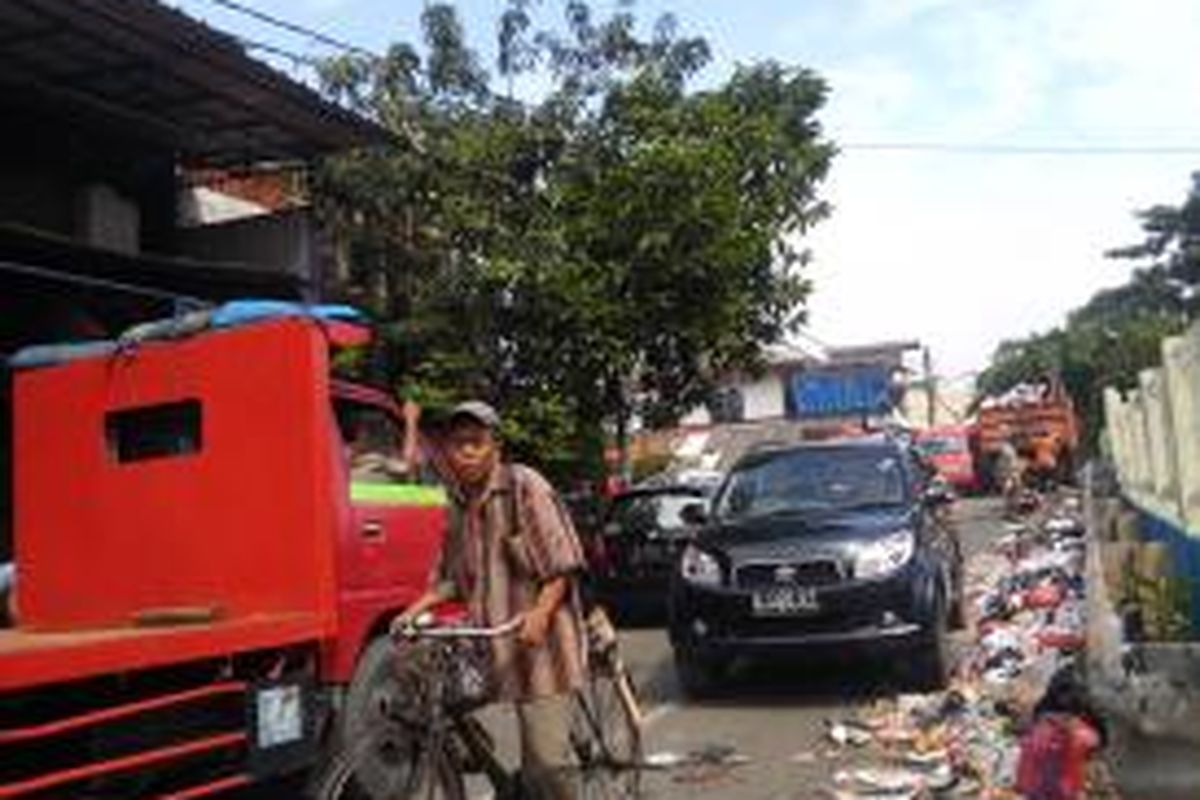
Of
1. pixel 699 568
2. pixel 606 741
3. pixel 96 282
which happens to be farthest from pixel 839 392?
pixel 606 741

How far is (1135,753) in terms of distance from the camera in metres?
7.89

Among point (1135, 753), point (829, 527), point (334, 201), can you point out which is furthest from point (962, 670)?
point (334, 201)

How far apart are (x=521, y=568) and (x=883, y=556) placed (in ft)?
19.7

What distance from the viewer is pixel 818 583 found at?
485 inches

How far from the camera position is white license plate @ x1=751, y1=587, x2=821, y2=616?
40.4 ft

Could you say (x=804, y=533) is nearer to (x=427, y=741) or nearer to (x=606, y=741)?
(x=606, y=741)

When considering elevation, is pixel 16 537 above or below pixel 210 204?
below

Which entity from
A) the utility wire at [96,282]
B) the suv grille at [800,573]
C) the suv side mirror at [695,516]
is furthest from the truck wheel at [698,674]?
the utility wire at [96,282]

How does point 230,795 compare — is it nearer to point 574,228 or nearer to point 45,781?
point 45,781

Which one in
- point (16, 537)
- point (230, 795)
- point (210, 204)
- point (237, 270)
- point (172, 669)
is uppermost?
point (210, 204)

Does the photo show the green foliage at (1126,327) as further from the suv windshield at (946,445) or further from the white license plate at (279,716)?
the white license plate at (279,716)

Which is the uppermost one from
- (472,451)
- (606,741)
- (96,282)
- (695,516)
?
(96,282)

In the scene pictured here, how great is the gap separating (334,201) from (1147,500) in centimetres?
976

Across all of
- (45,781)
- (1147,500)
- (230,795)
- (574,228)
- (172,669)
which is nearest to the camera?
(45,781)
